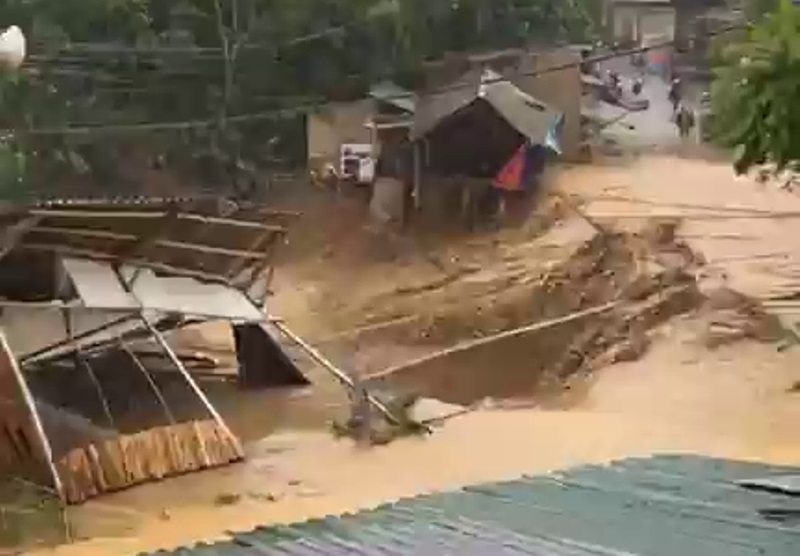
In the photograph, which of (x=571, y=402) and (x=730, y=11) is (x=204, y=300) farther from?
(x=730, y=11)

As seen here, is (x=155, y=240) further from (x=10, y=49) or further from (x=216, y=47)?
(x=10, y=49)

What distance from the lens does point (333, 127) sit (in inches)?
182

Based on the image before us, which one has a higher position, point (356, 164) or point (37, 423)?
point (356, 164)

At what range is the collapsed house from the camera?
3777 mm

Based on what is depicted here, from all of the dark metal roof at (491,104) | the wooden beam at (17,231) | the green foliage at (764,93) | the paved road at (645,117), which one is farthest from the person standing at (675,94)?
the wooden beam at (17,231)

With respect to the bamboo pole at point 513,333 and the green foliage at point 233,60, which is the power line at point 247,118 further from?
the bamboo pole at point 513,333

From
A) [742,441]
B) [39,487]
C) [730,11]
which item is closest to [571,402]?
[742,441]

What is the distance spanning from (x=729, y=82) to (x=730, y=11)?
1250mm

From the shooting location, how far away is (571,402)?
4625 mm

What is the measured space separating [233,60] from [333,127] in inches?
15.7

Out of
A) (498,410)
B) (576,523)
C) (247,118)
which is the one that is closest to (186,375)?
(247,118)

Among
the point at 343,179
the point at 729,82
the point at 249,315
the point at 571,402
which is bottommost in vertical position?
the point at 571,402

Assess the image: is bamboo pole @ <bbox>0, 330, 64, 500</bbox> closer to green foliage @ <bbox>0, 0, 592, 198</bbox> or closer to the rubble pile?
green foliage @ <bbox>0, 0, 592, 198</bbox>

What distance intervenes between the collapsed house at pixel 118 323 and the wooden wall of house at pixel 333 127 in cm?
24
